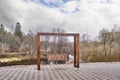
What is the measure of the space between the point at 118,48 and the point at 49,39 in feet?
41.0

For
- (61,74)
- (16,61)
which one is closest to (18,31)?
(16,61)

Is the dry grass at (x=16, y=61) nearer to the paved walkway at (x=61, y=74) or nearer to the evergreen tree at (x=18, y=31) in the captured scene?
the paved walkway at (x=61, y=74)

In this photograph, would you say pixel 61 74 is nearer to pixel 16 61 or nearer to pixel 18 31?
pixel 16 61

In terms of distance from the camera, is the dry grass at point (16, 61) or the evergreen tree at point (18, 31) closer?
the dry grass at point (16, 61)

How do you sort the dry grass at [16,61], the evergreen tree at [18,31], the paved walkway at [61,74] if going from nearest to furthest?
the paved walkway at [61,74] < the dry grass at [16,61] < the evergreen tree at [18,31]

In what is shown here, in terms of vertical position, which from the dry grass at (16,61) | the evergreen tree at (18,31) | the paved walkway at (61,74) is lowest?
the dry grass at (16,61)

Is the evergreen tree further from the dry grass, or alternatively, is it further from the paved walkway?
the paved walkway

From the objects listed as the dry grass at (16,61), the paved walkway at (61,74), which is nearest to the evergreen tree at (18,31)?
the dry grass at (16,61)

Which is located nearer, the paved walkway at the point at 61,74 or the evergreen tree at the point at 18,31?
the paved walkway at the point at 61,74

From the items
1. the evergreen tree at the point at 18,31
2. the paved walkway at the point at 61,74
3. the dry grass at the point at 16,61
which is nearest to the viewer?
the paved walkway at the point at 61,74

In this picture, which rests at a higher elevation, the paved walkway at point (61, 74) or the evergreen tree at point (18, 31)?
the evergreen tree at point (18, 31)

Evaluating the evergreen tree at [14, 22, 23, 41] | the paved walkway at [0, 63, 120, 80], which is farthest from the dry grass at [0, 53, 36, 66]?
the evergreen tree at [14, 22, 23, 41]

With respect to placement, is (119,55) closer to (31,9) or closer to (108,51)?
(108,51)

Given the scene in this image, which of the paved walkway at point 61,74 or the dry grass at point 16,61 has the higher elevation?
the paved walkway at point 61,74
